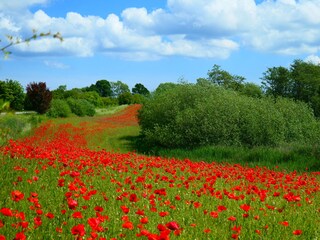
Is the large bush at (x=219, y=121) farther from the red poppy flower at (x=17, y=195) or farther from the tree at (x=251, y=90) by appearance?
the tree at (x=251, y=90)

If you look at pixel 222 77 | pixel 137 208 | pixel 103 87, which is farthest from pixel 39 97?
pixel 103 87

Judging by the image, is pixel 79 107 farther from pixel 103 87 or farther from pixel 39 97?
pixel 103 87

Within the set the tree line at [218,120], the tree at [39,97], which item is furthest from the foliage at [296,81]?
the tree at [39,97]

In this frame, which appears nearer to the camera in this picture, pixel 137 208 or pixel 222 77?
pixel 137 208

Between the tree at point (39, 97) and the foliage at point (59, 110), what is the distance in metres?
0.87

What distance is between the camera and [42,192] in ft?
26.1

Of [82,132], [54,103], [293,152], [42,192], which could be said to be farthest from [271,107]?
[54,103]

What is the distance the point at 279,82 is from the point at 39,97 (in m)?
26.5

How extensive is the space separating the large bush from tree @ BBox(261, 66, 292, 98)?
21572 millimetres


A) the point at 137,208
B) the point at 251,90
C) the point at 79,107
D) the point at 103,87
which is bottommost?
the point at 137,208

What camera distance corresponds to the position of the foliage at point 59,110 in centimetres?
4672

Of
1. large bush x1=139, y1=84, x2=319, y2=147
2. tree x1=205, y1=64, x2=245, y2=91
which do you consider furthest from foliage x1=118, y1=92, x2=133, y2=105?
large bush x1=139, y1=84, x2=319, y2=147

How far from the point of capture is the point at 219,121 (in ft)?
86.3

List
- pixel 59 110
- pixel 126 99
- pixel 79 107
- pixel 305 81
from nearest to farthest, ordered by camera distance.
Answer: pixel 59 110 < pixel 305 81 < pixel 79 107 < pixel 126 99
